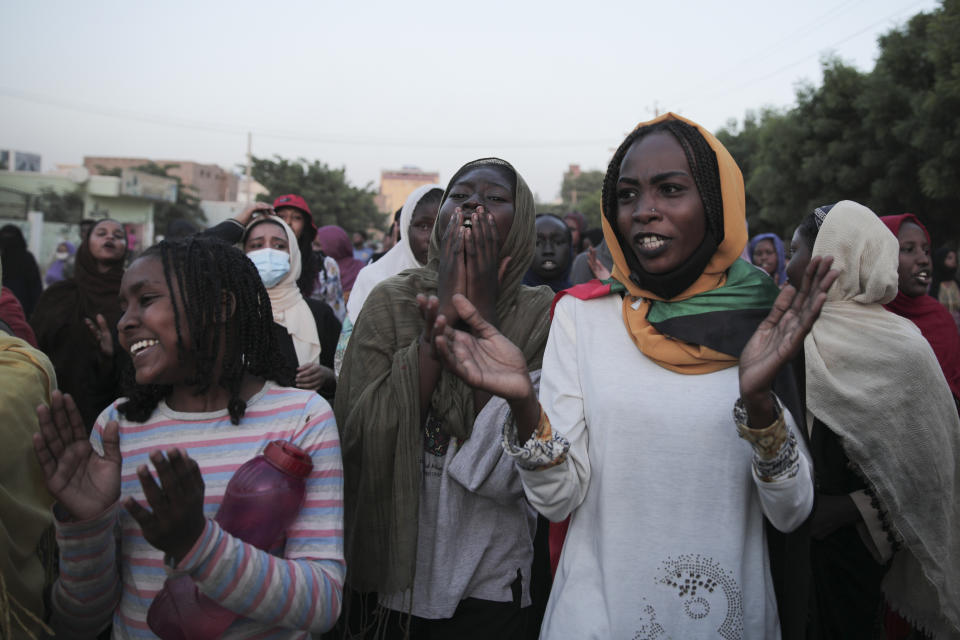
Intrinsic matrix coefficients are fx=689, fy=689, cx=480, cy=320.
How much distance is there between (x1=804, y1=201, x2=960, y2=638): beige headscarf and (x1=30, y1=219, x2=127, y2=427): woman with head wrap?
3.36 metres

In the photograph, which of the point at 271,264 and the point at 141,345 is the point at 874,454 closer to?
the point at 141,345

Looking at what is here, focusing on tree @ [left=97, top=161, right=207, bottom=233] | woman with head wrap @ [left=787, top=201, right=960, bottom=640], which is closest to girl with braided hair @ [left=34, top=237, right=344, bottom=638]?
woman with head wrap @ [left=787, top=201, right=960, bottom=640]

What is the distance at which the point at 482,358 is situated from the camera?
1.61 meters

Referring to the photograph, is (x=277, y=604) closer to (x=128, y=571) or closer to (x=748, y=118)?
(x=128, y=571)

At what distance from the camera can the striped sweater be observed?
157 centimetres

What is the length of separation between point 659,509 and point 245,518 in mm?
996

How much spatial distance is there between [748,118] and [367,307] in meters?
30.4

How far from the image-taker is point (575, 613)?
1.69 metres

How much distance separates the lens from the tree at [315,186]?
3238 centimetres

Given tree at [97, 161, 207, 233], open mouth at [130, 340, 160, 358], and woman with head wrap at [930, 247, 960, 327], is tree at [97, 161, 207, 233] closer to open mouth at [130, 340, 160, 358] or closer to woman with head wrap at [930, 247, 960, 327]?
woman with head wrap at [930, 247, 960, 327]

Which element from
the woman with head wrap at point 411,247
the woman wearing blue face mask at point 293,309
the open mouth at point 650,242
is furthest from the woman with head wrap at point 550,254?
the open mouth at point 650,242

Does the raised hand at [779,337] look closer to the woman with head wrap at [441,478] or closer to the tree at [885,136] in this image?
the woman with head wrap at [441,478]

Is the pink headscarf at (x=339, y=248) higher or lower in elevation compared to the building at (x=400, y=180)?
lower

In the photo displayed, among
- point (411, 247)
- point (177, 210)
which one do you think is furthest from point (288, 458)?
point (177, 210)
